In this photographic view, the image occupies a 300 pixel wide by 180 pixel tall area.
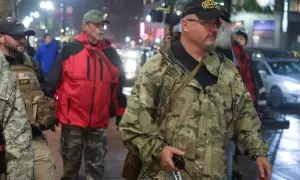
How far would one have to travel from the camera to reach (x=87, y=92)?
570cm

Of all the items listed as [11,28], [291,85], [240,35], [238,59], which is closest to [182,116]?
[11,28]

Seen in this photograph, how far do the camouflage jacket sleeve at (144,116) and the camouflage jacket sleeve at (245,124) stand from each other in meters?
0.50

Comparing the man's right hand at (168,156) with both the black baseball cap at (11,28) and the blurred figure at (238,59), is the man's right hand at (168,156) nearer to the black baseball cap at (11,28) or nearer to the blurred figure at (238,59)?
the black baseball cap at (11,28)

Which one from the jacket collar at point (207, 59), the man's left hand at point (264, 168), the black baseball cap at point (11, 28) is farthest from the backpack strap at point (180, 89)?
the black baseball cap at point (11, 28)

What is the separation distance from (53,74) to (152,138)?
9.86 feet

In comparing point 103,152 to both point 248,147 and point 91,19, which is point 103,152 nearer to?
point 91,19

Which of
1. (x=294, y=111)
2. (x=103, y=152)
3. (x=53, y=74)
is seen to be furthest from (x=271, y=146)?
(x=294, y=111)

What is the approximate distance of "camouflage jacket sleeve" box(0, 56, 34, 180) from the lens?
10.1ft

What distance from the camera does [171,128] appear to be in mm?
3049

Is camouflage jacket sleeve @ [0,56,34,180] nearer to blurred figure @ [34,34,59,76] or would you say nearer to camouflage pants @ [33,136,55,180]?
camouflage pants @ [33,136,55,180]

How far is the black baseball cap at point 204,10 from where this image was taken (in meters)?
3.14

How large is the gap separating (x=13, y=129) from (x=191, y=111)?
1.04 m

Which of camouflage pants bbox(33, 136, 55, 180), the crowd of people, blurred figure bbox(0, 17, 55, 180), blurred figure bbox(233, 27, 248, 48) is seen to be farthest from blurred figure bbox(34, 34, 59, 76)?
the crowd of people

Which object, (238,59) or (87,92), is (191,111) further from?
(87,92)
